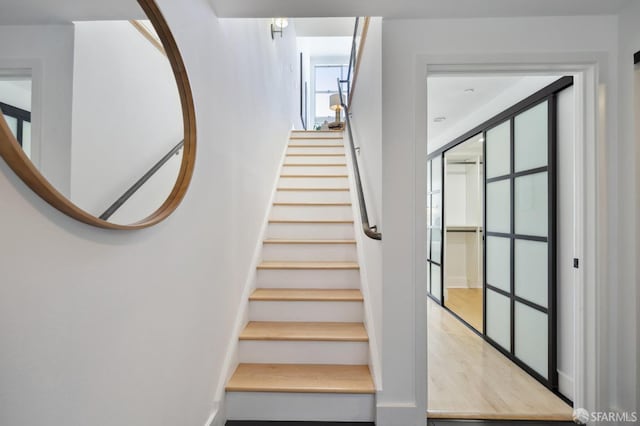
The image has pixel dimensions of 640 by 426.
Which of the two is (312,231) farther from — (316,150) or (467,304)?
(467,304)

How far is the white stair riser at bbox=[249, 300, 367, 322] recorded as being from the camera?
2098mm

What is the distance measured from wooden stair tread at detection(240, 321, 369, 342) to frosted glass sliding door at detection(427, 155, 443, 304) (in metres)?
2.48

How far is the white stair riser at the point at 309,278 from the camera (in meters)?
2.32

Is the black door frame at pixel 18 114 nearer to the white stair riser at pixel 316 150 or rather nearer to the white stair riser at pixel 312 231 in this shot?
the white stair riser at pixel 312 231

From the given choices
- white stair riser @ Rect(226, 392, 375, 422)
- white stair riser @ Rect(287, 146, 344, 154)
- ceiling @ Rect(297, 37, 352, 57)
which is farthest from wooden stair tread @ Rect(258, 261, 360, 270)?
ceiling @ Rect(297, 37, 352, 57)

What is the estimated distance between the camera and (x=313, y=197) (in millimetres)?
3254

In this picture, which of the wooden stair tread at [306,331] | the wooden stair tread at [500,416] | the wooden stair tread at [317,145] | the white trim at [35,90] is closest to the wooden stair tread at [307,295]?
the wooden stair tread at [306,331]

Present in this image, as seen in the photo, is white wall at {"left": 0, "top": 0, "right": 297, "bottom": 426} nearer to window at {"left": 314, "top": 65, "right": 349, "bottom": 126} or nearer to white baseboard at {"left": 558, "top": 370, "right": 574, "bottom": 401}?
white baseboard at {"left": 558, "top": 370, "right": 574, "bottom": 401}

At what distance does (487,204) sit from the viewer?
2918mm

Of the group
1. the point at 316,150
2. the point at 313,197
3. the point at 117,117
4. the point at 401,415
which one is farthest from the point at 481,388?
the point at 316,150

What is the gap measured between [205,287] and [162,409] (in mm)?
511

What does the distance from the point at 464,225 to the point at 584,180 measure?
12.5 feet

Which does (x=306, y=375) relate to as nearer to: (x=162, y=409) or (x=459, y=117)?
(x=162, y=409)

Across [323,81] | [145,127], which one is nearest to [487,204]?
[145,127]
